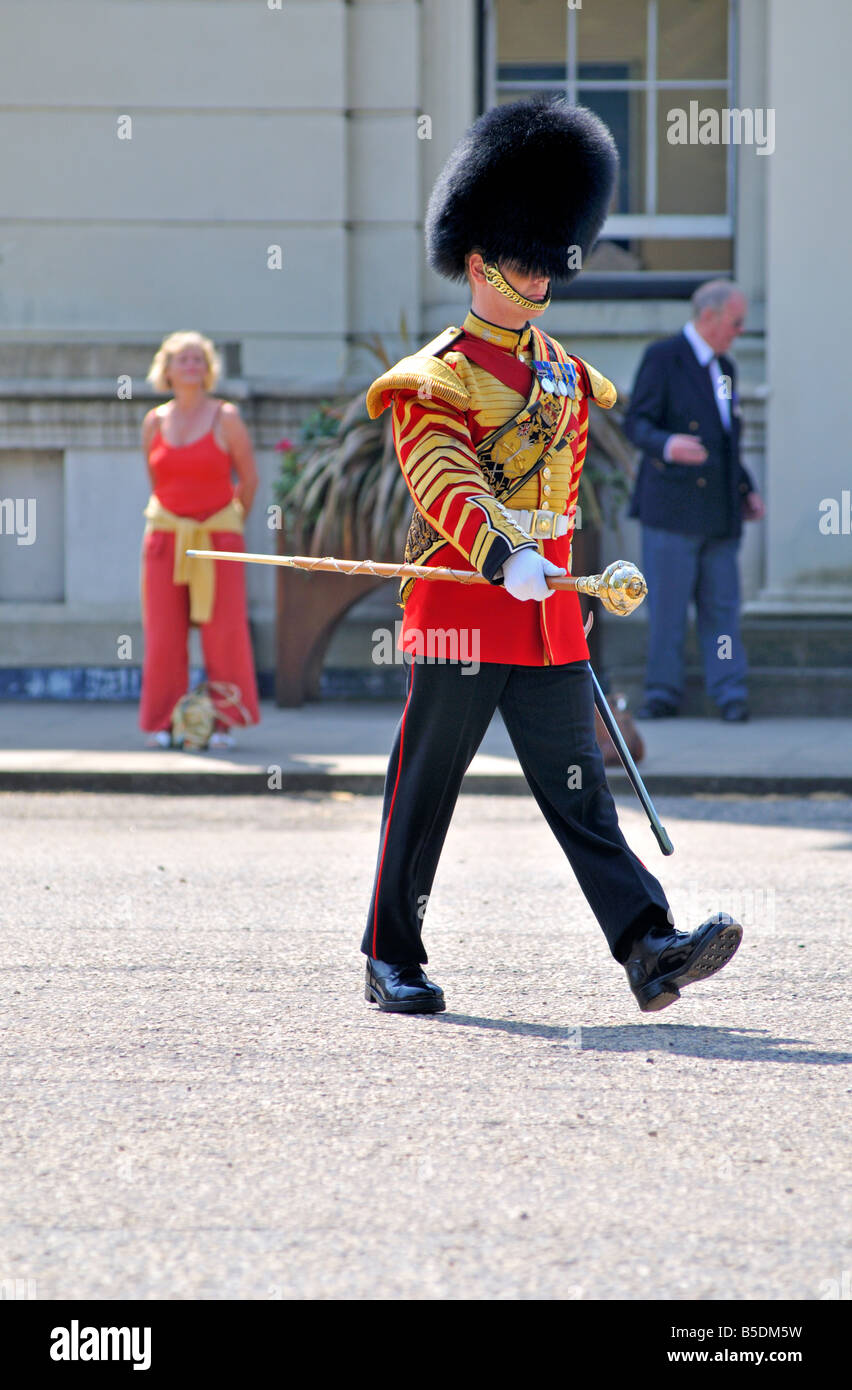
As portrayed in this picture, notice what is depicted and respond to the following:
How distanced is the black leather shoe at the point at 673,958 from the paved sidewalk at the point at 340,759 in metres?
4.09

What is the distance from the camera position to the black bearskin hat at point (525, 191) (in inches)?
173

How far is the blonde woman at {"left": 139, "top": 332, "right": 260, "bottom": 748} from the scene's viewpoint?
30.0 feet

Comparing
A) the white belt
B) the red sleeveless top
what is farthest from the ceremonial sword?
the red sleeveless top

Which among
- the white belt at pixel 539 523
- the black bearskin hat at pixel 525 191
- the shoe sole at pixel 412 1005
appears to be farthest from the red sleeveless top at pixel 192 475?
the shoe sole at pixel 412 1005

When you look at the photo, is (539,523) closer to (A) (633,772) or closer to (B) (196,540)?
(A) (633,772)

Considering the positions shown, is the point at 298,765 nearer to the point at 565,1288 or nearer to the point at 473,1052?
the point at 473,1052

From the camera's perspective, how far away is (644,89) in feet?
41.3

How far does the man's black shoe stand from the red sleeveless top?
9.02 ft

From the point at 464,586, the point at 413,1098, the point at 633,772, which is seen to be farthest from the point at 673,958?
the point at 464,586

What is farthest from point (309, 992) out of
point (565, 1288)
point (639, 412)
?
point (639, 412)

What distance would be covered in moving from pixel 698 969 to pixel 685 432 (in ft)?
20.7

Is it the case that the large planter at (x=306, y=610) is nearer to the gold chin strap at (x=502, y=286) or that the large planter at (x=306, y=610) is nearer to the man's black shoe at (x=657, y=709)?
the man's black shoe at (x=657, y=709)

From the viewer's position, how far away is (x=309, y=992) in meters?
4.63
